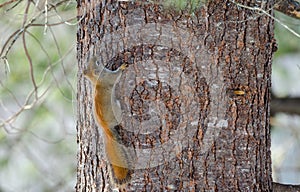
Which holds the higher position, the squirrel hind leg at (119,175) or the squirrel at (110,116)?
the squirrel at (110,116)

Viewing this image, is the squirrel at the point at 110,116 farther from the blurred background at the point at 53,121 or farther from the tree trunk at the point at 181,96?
the blurred background at the point at 53,121

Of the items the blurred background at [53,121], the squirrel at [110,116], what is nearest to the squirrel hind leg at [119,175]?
the squirrel at [110,116]

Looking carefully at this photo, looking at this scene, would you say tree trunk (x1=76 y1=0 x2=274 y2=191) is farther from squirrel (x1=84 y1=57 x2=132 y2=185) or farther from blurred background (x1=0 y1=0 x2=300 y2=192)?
blurred background (x1=0 y1=0 x2=300 y2=192)

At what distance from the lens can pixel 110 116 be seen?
110cm

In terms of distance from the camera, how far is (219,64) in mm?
1119

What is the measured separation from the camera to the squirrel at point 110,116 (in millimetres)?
1095

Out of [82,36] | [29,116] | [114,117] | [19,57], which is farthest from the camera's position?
[29,116]

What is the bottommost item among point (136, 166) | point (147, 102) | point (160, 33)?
point (136, 166)

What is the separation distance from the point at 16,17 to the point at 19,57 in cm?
66

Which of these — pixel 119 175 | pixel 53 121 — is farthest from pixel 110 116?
pixel 53 121

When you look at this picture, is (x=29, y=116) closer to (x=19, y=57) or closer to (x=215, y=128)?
(x=19, y=57)

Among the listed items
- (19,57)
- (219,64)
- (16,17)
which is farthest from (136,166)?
(19,57)

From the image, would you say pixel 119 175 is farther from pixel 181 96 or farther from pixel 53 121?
pixel 53 121

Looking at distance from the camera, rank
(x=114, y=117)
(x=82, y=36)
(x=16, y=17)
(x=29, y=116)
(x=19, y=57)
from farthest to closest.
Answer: (x=29, y=116), (x=19, y=57), (x=16, y=17), (x=82, y=36), (x=114, y=117)
